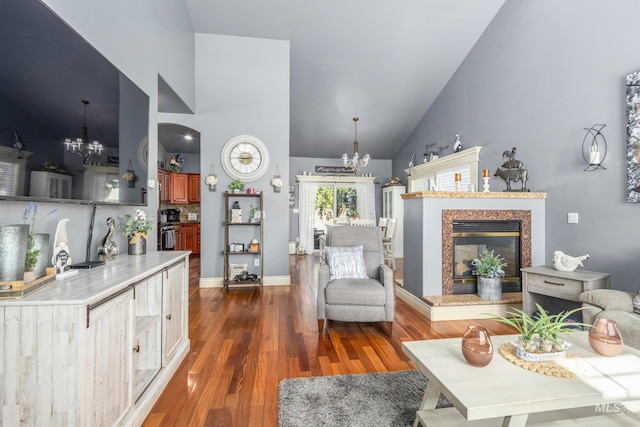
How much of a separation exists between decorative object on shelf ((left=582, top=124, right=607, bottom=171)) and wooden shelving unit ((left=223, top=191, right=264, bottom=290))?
398cm

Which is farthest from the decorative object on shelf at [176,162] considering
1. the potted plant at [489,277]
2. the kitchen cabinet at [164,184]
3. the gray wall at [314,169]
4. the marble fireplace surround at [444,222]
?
the potted plant at [489,277]

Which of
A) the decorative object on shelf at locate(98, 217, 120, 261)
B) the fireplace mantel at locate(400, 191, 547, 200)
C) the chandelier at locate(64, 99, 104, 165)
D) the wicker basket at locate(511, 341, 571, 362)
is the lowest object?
the wicker basket at locate(511, 341, 571, 362)

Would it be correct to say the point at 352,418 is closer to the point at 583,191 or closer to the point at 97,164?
the point at 97,164

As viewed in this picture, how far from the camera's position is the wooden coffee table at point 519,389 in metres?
1.09

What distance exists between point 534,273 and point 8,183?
4.04 meters

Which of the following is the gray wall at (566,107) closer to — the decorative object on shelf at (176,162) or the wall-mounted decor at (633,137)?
the wall-mounted decor at (633,137)

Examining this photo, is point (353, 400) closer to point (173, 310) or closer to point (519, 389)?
point (519, 389)

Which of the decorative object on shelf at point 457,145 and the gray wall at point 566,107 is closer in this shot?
the gray wall at point 566,107

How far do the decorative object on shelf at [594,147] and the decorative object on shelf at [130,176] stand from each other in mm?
4294

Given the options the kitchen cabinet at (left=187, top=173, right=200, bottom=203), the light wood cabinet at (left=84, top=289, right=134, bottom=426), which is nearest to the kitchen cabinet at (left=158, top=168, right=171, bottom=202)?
the kitchen cabinet at (left=187, top=173, right=200, bottom=203)

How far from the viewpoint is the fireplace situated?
3574 mm

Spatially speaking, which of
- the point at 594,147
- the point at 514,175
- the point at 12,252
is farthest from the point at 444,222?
the point at 12,252

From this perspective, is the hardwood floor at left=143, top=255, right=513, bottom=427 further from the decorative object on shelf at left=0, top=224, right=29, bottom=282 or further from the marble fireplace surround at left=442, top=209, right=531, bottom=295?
the decorative object on shelf at left=0, top=224, right=29, bottom=282

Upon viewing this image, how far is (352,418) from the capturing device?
5.40 ft
